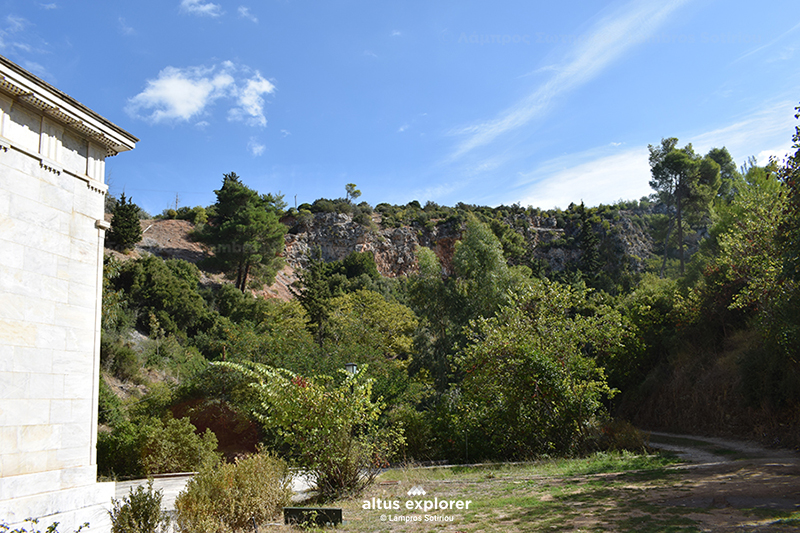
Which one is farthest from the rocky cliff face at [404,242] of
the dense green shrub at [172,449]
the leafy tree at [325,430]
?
the leafy tree at [325,430]

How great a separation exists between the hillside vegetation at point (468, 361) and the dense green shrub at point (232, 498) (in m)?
0.81

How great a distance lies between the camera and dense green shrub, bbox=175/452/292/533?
201 inches

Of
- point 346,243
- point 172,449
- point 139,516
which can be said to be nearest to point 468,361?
point 172,449

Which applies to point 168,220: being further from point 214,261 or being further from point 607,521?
point 607,521

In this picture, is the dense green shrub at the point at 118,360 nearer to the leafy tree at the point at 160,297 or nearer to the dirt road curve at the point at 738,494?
the leafy tree at the point at 160,297

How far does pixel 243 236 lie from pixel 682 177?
35.4m

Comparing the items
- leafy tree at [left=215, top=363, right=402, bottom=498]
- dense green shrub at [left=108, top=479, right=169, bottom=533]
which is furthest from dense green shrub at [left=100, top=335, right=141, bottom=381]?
dense green shrub at [left=108, top=479, right=169, bottom=533]

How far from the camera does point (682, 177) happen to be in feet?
123

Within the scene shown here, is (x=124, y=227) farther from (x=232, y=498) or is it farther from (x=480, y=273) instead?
(x=232, y=498)

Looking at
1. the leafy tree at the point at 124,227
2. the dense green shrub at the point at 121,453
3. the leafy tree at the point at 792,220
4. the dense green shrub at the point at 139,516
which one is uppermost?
the leafy tree at the point at 124,227

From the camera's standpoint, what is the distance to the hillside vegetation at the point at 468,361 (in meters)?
10.2

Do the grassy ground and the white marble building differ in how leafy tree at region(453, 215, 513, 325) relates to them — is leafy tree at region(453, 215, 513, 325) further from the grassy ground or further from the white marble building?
the white marble building

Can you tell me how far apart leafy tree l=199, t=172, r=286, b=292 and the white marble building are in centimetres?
3145

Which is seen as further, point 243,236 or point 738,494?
point 243,236
